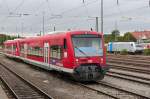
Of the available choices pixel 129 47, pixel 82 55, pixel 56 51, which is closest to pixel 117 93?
pixel 82 55

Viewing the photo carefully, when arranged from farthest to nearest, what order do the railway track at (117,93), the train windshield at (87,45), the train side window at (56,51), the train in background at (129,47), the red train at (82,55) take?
the train in background at (129,47) → the train side window at (56,51) → the train windshield at (87,45) → the red train at (82,55) → the railway track at (117,93)

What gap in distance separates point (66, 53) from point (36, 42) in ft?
38.2

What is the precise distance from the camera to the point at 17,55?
149 feet

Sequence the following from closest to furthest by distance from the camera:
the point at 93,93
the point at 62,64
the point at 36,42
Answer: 1. the point at 93,93
2. the point at 62,64
3. the point at 36,42

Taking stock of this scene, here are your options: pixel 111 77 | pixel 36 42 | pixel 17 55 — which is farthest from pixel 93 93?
pixel 17 55

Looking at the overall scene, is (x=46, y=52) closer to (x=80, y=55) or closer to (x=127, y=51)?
(x=80, y=55)

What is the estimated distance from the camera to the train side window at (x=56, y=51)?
2136 cm

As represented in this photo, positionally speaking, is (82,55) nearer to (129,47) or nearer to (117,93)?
(117,93)

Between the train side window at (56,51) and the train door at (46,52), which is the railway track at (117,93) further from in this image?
the train door at (46,52)

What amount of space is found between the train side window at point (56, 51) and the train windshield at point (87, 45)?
1.82m

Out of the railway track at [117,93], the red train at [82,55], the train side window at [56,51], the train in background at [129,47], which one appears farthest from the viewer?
the train in background at [129,47]

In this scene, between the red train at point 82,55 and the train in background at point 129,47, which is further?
the train in background at point 129,47

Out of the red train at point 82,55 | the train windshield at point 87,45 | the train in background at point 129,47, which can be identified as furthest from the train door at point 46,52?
the train in background at point 129,47

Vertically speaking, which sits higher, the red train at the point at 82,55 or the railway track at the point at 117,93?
the red train at the point at 82,55
